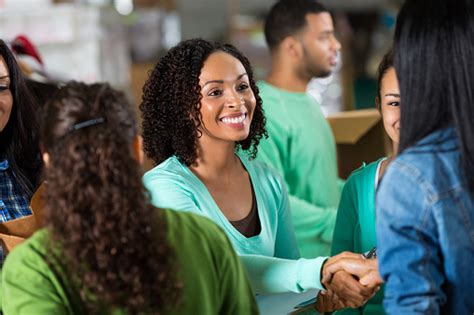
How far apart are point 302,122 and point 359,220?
1.29m

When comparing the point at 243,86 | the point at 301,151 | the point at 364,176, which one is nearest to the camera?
the point at 364,176

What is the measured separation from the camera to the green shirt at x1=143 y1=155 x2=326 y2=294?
6.86 feet

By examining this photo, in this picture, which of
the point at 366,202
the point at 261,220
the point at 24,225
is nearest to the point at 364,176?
the point at 366,202

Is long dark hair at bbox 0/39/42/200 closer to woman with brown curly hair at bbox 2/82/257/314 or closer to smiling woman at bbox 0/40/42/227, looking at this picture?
smiling woman at bbox 0/40/42/227

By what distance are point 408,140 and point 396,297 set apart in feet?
0.95

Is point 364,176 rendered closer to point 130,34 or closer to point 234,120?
point 234,120

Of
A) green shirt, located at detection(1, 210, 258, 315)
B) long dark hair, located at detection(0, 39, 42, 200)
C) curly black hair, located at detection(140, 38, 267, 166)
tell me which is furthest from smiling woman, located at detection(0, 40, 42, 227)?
green shirt, located at detection(1, 210, 258, 315)

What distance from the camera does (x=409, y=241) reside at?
1568mm

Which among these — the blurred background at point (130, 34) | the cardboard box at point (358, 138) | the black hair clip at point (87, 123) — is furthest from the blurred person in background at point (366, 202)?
the blurred background at point (130, 34)

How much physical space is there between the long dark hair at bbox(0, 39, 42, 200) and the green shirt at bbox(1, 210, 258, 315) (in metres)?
0.87

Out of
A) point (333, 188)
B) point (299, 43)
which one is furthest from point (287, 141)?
point (299, 43)

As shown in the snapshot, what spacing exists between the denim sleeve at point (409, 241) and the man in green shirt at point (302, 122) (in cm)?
152

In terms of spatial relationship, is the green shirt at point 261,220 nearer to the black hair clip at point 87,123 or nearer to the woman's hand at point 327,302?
the woman's hand at point 327,302

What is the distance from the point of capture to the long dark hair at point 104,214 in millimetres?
1535
